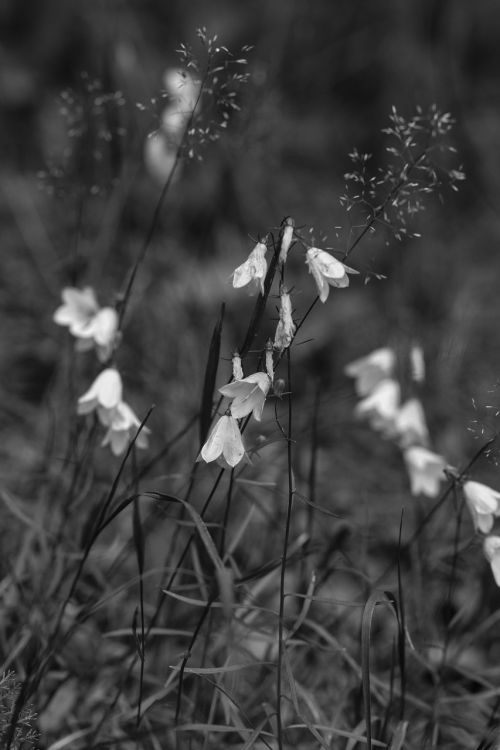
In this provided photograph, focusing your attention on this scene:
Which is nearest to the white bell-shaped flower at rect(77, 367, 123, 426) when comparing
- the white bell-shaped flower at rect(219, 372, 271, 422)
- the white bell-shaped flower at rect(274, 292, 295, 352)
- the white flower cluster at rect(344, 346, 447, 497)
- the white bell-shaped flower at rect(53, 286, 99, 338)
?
the white bell-shaped flower at rect(53, 286, 99, 338)

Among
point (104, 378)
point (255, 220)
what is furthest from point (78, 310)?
point (255, 220)

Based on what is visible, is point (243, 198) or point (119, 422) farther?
point (243, 198)

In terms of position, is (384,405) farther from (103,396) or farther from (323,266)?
(323,266)

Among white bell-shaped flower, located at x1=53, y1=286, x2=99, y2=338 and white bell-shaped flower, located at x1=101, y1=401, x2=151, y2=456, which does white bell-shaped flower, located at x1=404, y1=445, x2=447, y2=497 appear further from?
white bell-shaped flower, located at x1=53, y1=286, x2=99, y2=338

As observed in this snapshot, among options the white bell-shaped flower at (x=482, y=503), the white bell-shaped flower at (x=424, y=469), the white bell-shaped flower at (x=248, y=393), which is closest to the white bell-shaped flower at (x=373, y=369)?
the white bell-shaped flower at (x=424, y=469)

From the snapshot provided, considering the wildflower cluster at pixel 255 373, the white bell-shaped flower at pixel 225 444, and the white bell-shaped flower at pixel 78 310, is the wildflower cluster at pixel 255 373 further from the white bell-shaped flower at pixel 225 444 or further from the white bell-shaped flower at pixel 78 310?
the white bell-shaped flower at pixel 78 310

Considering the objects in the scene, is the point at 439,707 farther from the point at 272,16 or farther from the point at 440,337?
the point at 272,16
